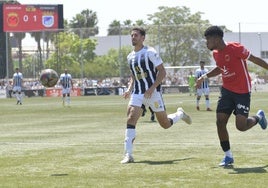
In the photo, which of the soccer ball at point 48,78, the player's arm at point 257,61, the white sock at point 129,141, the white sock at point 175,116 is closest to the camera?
the player's arm at point 257,61

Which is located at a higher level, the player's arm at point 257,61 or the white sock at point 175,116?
the player's arm at point 257,61

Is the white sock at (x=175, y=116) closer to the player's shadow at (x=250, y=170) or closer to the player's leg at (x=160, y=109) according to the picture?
the player's leg at (x=160, y=109)

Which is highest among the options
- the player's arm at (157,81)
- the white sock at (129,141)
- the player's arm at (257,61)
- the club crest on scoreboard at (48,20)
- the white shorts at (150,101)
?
the club crest on scoreboard at (48,20)

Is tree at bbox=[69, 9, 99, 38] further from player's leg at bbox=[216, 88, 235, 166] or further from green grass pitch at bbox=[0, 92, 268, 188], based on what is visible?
player's leg at bbox=[216, 88, 235, 166]

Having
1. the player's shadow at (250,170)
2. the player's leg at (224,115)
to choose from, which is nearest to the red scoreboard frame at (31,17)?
the player's leg at (224,115)

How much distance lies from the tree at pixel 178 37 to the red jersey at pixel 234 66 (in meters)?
62.1

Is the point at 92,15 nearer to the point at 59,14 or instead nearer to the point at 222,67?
the point at 59,14

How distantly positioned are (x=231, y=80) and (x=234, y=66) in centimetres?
24

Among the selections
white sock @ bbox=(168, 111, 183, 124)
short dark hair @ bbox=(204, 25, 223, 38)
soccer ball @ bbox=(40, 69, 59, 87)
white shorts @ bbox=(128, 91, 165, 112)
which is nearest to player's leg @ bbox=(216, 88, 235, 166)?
short dark hair @ bbox=(204, 25, 223, 38)

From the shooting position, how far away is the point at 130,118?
13.0 meters

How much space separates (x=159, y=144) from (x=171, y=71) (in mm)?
63195

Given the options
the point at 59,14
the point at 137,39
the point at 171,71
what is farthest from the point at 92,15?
the point at 137,39

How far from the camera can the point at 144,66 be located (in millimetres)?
13102

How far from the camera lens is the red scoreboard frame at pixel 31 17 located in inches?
3307
